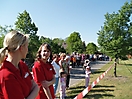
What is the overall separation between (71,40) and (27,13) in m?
37.5

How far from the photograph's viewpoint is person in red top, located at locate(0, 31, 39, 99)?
1.42 meters

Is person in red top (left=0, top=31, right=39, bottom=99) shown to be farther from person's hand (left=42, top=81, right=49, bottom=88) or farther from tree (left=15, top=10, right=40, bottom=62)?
tree (left=15, top=10, right=40, bottom=62)

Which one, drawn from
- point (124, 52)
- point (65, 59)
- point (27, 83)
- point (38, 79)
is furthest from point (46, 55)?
point (124, 52)

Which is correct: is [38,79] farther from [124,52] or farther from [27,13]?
[27,13]

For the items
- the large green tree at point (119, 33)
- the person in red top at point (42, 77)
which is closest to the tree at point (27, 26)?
the large green tree at point (119, 33)

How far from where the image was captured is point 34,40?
954 inches

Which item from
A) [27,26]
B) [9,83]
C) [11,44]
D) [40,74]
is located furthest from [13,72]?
[27,26]

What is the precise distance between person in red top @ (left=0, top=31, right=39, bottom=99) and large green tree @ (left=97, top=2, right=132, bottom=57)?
11.0 metres

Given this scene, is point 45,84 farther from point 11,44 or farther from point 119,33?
point 119,33

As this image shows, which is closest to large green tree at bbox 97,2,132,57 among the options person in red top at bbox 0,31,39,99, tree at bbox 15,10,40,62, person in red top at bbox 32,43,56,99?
person in red top at bbox 32,43,56,99

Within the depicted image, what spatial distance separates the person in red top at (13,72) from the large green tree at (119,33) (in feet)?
36.2

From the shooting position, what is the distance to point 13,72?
1.54m

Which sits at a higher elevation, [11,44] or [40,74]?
[11,44]

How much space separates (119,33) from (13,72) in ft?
38.8
